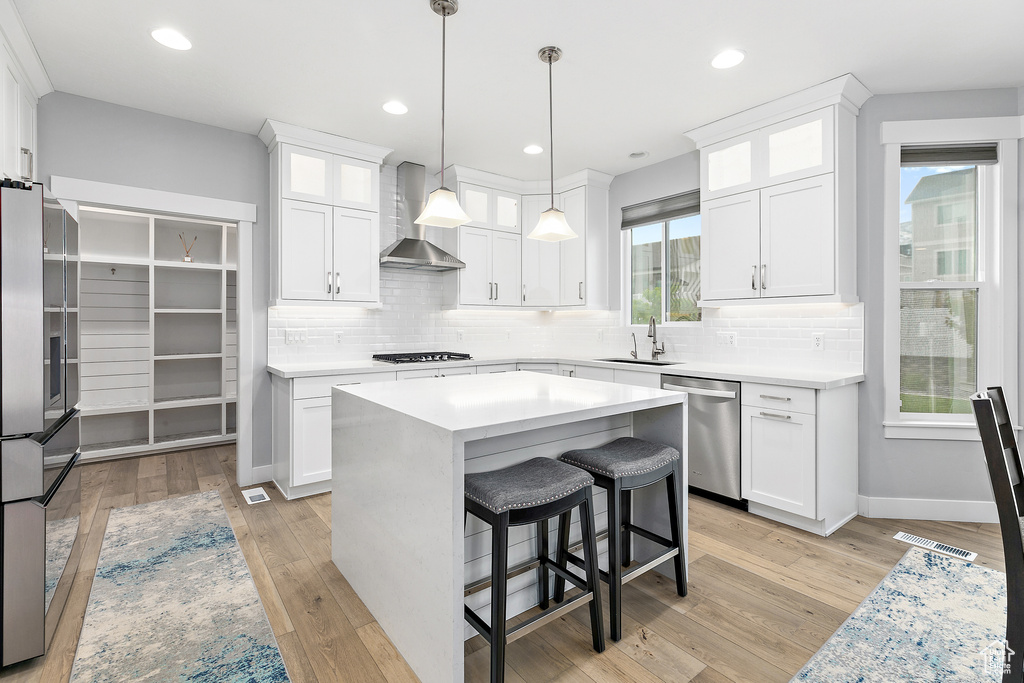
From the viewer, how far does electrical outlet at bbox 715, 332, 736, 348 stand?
3893 millimetres

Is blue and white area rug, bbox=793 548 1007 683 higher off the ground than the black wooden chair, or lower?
lower

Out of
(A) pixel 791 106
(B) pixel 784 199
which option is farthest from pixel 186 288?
(A) pixel 791 106

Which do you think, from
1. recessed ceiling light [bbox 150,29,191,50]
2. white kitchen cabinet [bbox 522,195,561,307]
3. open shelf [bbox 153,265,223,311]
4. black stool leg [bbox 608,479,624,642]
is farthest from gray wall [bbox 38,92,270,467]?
black stool leg [bbox 608,479,624,642]

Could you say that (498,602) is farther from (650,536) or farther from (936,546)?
(936,546)

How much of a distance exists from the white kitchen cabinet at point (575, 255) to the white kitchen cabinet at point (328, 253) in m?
1.87

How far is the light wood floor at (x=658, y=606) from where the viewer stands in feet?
5.74

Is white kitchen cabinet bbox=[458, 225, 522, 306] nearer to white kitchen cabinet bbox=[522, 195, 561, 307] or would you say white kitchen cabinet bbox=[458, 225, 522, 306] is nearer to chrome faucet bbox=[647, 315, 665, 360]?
white kitchen cabinet bbox=[522, 195, 561, 307]

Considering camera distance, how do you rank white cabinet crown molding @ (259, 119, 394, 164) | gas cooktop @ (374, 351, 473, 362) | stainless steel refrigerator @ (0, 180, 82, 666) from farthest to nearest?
gas cooktop @ (374, 351, 473, 362)
white cabinet crown molding @ (259, 119, 394, 164)
stainless steel refrigerator @ (0, 180, 82, 666)

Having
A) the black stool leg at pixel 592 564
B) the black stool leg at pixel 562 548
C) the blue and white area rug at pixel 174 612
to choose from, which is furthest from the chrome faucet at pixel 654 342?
the blue and white area rug at pixel 174 612

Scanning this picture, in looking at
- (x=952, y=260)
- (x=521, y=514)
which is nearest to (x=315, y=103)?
(x=521, y=514)

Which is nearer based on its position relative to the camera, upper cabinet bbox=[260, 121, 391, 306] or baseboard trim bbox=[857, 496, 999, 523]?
baseboard trim bbox=[857, 496, 999, 523]

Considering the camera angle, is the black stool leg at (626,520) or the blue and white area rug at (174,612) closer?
the blue and white area rug at (174,612)

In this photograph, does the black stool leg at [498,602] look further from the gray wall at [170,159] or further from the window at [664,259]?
the window at [664,259]

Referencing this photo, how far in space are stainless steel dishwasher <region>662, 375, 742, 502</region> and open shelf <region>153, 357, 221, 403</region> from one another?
456 centimetres
